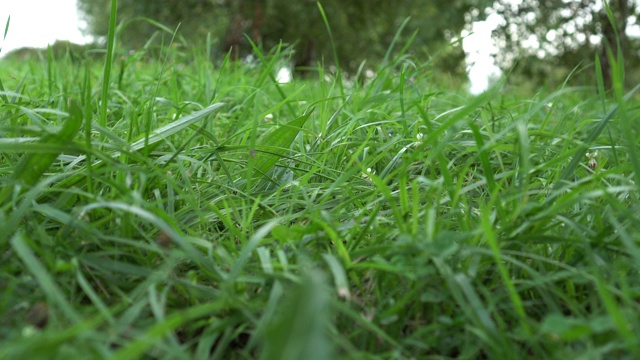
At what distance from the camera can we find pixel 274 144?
66.2 inches

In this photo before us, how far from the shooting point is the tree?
6.27 meters

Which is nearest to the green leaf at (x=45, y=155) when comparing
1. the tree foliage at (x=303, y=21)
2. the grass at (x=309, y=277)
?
the grass at (x=309, y=277)

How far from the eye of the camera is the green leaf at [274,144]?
1.56m

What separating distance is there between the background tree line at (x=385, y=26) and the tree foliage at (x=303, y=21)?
21 millimetres

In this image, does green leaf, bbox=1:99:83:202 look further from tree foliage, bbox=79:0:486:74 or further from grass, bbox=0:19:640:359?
tree foliage, bbox=79:0:486:74

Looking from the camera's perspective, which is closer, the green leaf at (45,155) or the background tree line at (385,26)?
the green leaf at (45,155)

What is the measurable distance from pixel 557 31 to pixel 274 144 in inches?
259

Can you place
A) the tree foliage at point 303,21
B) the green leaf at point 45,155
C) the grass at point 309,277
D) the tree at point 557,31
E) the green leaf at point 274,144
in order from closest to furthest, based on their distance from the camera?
the grass at point 309,277, the green leaf at point 45,155, the green leaf at point 274,144, the tree at point 557,31, the tree foliage at point 303,21

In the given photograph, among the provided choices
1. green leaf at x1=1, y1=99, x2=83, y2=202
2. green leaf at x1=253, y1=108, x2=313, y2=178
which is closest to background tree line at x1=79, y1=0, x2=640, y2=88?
green leaf at x1=253, y1=108, x2=313, y2=178

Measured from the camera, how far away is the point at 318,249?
1.20 metres

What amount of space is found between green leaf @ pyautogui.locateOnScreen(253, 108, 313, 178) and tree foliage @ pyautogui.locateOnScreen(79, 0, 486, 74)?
8054 millimetres

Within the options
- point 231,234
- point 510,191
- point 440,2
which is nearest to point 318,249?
point 231,234

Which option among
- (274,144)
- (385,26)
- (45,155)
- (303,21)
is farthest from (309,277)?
(385,26)

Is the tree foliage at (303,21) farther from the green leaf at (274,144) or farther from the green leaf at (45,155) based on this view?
the green leaf at (45,155)
